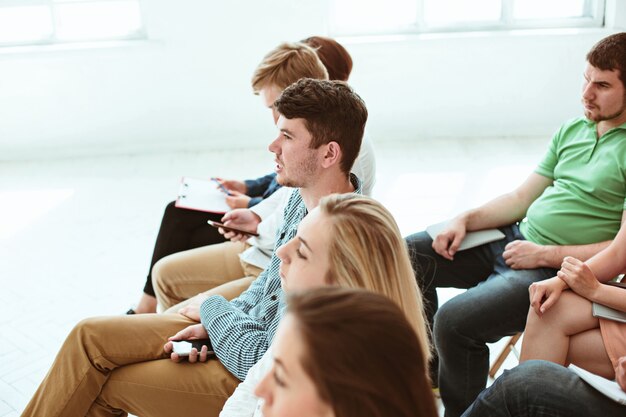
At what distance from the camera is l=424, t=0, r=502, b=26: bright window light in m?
6.20

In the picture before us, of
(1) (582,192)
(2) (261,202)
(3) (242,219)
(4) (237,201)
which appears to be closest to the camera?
(1) (582,192)

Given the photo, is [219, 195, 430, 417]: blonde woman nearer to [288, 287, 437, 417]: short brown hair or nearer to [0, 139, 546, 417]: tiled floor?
[288, 287, 437, 417]: short brown hair

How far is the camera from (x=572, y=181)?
3.00 m

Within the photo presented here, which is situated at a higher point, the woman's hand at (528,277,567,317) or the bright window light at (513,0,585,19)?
the bright window light at (513,0,585,19)

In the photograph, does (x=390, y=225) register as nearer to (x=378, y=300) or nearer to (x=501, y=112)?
(x=378, y=300)

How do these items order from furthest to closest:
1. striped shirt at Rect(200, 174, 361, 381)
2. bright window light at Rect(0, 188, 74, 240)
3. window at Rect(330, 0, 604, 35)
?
window at Rect(330, 0, 604, 35), bright window light at Rect(0, 188, 74, 240), striped shirt at Rect(200, 174, 361, 381)

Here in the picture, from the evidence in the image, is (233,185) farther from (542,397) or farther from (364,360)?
(364,360)

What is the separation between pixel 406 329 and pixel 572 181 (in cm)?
201

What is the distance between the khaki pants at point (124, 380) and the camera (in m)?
2.39

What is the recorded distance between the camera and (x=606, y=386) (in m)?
2.12

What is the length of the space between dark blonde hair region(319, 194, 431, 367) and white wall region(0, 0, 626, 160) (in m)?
4.28

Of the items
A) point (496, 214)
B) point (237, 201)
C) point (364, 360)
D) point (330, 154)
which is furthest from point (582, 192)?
point (364, 360)

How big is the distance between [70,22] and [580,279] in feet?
16.1

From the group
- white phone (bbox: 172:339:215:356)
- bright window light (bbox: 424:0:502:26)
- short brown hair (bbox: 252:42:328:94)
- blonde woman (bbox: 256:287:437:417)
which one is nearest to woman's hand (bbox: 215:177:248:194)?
short brown hair (bbox: 252:42:328:94)
